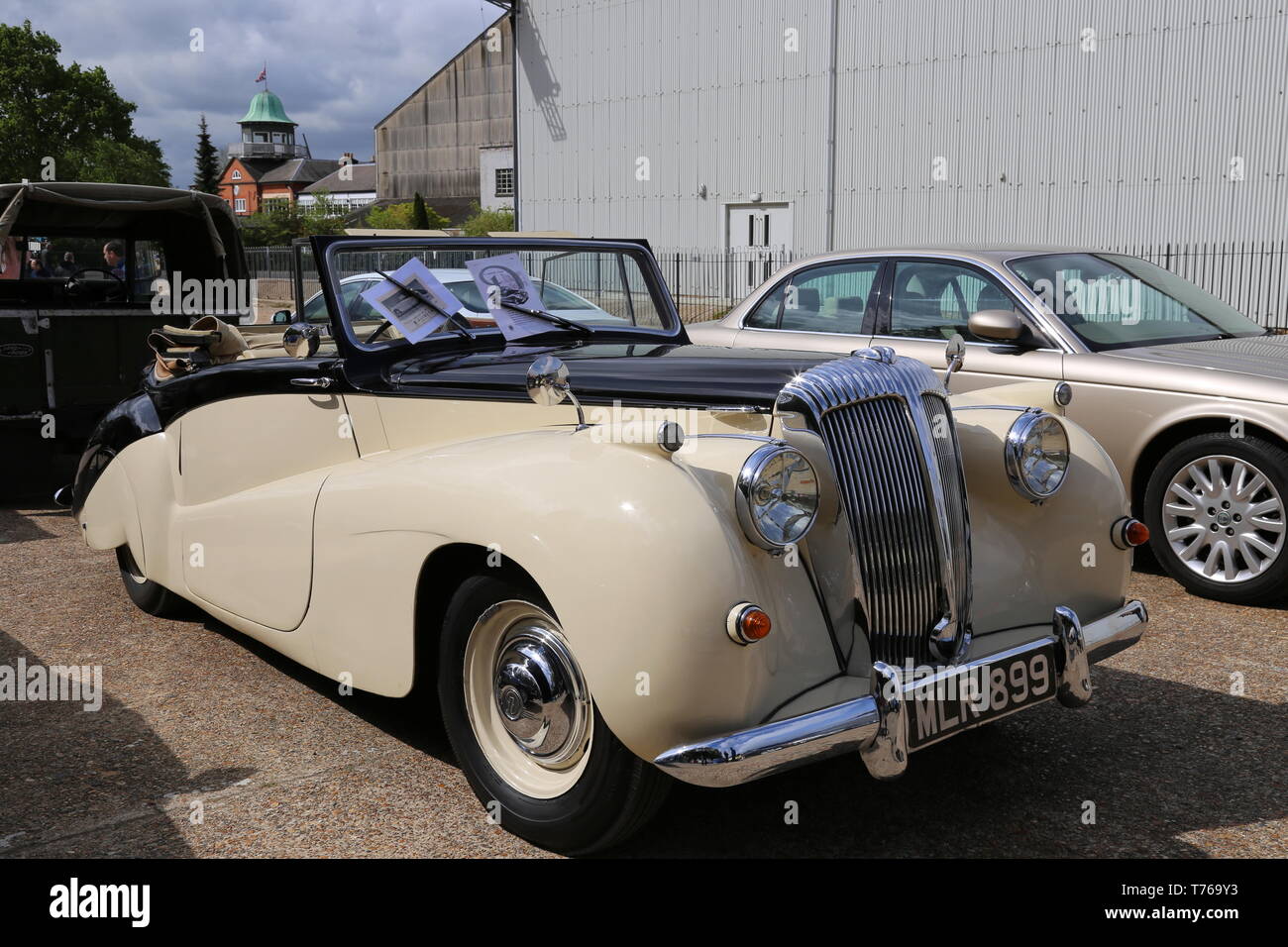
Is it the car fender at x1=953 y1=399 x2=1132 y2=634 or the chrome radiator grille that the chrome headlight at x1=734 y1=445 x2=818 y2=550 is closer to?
the chrome radiator grille

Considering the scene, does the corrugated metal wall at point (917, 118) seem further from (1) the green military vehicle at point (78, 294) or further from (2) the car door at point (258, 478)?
(2) the car door at point (258, 478)

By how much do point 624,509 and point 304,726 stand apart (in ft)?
6.03

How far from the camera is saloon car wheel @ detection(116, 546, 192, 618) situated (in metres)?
5.04

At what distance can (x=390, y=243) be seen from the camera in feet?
13.7

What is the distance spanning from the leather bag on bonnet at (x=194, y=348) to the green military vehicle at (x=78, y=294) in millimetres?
2255

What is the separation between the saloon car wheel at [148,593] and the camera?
5.04 meters

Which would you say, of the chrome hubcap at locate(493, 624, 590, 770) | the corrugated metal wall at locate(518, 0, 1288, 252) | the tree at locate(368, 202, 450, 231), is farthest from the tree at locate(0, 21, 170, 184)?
the chrome hubcap at locate(493, 624, 590, 770)

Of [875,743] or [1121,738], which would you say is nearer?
[875,743]

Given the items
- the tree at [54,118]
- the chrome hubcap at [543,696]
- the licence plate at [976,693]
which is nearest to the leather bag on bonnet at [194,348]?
the chrome hubcap at [543,696]

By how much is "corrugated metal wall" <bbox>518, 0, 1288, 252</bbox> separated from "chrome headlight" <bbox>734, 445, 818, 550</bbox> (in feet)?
58.6
